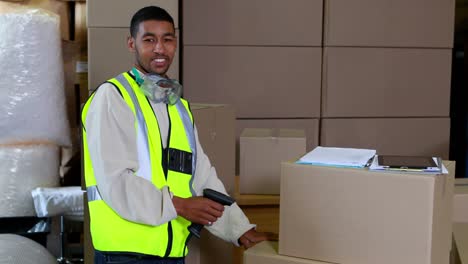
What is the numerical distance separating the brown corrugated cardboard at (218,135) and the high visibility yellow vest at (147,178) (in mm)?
416

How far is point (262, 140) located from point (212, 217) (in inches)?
38.0

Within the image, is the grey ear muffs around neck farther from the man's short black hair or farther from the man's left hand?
the man's left hand

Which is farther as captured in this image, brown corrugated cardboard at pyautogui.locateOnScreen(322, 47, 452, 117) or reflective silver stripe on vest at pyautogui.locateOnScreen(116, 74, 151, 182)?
brown corrugated cardboard at pyautogui.locateOnScreen(322, 47, 452, 117)

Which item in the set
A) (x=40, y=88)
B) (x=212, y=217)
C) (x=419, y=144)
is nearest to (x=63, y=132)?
(x=40, y=88)

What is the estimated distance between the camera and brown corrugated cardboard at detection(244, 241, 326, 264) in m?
1.54

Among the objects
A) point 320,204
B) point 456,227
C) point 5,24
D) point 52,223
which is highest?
point 5,24

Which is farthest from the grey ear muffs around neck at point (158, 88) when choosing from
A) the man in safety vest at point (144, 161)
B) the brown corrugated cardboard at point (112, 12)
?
the brown corrugated cardboard at point (112, 12)

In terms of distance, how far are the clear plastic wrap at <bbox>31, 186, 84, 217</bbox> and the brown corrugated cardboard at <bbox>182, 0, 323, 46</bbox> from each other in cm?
83

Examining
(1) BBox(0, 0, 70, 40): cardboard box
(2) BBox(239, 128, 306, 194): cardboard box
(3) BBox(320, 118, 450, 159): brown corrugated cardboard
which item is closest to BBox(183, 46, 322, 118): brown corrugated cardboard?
(3) BBox(320, 118, 450, 159): brown corrugated cardboard

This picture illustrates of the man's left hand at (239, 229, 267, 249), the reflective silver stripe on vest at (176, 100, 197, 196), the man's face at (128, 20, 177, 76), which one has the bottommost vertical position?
the man's left hand at (239, 229, 267, 249)

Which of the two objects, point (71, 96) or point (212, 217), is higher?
point (71, 96)

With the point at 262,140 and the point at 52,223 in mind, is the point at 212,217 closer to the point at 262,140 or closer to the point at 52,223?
the point at 262,140

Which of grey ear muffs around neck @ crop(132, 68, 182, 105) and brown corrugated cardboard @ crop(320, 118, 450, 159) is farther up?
grey ear muffs around neck @ crop(132, 68, 182, 105)

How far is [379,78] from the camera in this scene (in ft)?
9.78
